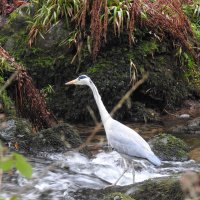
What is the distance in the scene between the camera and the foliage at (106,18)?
840 centimetres

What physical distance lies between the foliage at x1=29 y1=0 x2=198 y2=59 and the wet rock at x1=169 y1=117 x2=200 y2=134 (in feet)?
5.30

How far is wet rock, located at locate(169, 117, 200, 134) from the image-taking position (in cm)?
757

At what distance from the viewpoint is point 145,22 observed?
8.77 metres

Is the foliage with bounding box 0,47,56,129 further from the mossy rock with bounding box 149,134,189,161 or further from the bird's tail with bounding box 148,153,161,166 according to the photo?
the bird's tail with bounding box 148,153,161,166

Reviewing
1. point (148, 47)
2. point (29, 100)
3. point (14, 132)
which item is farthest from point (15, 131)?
point (148, 47)

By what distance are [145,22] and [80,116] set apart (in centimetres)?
180

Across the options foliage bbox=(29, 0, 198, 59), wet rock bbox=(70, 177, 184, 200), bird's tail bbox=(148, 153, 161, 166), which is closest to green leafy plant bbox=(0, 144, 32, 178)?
wet rock bbox=(70, 177, 184, 200)

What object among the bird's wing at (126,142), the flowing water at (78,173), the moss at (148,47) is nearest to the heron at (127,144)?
the bird's wing at (126,142)

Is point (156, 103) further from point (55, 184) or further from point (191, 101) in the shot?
point (55, 184)

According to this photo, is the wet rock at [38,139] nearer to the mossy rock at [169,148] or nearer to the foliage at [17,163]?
the mossy rock at [169,148]

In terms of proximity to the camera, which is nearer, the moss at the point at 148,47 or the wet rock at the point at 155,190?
the wet rock at the point at 155,190

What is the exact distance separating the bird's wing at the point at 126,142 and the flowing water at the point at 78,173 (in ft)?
0.45

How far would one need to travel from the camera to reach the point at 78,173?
5.66 m

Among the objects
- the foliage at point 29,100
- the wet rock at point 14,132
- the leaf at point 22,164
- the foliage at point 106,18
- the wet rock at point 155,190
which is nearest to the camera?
the leaf at point 22,164
